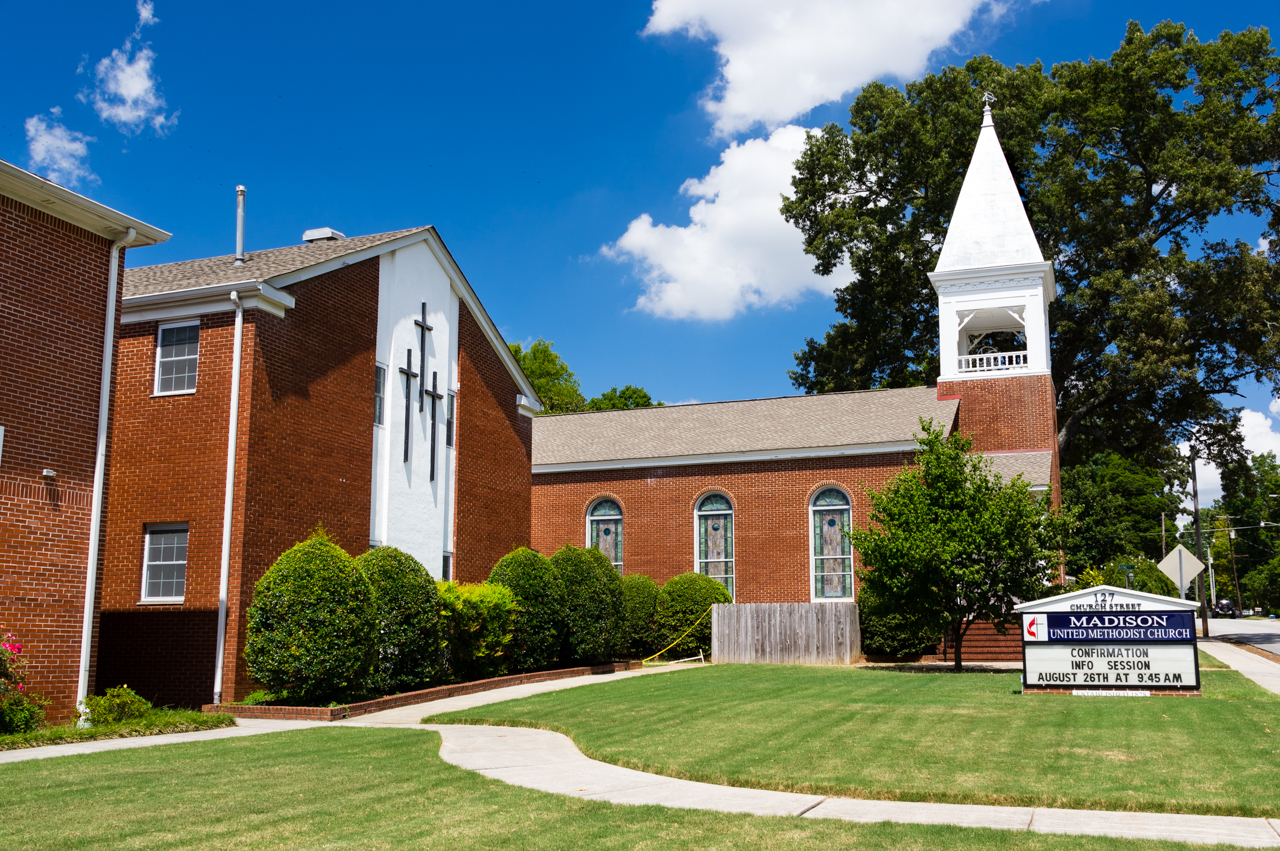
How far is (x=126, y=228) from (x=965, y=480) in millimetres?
17162

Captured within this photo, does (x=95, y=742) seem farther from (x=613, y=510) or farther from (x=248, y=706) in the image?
(x=613, y=510)

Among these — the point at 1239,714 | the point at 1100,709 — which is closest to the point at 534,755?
the point at 1100,709

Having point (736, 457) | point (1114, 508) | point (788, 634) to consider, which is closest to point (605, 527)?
point (736, 457)

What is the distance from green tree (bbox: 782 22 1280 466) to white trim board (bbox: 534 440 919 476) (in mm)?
14058

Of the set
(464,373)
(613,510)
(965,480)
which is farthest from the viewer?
(613,510)

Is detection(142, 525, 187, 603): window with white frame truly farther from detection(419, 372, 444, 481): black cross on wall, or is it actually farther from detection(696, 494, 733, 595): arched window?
detection(696, 494, 733, 595): arched window

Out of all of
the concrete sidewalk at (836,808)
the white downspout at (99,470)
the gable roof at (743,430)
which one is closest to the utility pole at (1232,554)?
the gable roof at (743,430)

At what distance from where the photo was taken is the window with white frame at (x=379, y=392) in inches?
851

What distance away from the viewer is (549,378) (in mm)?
59312

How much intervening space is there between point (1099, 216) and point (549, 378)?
100ft

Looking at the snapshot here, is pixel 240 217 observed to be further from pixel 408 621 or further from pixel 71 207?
pixel 408 621

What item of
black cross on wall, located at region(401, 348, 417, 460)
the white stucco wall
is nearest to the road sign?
the white stucco wall

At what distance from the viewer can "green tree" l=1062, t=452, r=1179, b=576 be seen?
233ft

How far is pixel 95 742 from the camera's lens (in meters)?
12.7
